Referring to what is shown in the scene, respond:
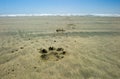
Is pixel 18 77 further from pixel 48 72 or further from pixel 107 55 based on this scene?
pixel 107 55

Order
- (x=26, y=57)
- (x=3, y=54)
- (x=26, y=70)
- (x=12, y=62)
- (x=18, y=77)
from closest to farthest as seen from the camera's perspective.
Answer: (x=18, y=77) < (x=26, y=70) < (x=12, y=62) < (x=26, y=57) < (x=3, y=54)

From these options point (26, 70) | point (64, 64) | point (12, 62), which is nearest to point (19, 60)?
point (12, 62)

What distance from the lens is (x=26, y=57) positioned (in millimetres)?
5461

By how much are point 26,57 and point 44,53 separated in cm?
68

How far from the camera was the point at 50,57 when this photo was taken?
5301mm

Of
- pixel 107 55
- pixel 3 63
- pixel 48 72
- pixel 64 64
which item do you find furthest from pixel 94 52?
pixel 3 63

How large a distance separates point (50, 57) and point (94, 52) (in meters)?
1.93

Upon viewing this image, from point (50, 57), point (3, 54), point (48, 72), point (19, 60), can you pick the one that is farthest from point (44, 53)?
point (3, 54)

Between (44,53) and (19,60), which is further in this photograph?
(44,53)

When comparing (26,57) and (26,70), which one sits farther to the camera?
(26,57)

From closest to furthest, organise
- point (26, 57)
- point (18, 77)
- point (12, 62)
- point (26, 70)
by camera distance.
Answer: point (18, 77) < point (26, 70) < point (12, 62) < point (26, 57)

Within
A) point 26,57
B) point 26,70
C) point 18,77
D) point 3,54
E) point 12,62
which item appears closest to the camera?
point 18,77

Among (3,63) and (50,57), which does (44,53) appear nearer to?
(50,57)

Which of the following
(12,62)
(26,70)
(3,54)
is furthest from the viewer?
(3,54)
